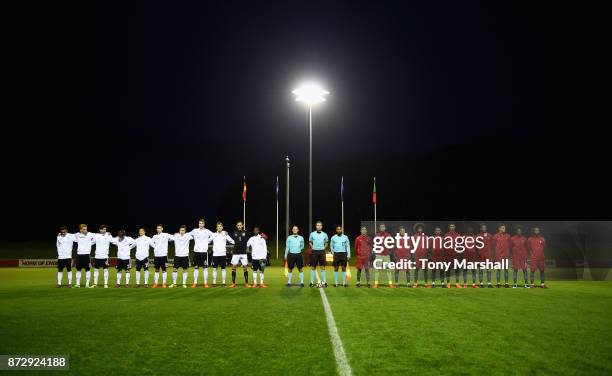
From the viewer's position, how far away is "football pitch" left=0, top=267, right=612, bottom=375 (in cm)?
722

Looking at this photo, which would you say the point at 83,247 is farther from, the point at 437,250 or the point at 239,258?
the point at 437,250

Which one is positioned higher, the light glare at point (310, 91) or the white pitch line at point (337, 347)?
the light glare at point (310, 91)

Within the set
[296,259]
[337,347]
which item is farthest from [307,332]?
[296,259]

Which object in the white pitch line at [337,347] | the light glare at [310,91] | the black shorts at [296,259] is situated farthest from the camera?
the light glare at [310,91]

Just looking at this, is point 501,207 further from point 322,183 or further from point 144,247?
point 144,247

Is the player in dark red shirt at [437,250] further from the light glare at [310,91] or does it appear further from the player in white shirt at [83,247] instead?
the light glare at [310,91]

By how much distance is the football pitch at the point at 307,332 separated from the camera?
7.22 m

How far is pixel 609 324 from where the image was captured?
10.6 meters

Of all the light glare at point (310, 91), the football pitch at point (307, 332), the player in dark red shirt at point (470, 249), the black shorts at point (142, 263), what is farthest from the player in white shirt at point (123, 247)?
the light glare at point (310, 91)

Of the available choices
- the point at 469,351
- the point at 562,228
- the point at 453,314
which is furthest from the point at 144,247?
the point at 562,228

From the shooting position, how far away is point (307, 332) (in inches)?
374

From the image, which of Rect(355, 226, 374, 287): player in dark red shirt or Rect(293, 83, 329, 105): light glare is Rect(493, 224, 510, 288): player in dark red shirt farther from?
Rect(293, 83, 329, 105): light glare

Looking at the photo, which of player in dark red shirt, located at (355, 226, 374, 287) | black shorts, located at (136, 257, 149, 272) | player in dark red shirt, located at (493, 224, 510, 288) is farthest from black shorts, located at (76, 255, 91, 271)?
player in dark red shirt, located at (493, 224, 510, 288)

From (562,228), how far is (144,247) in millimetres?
26360
